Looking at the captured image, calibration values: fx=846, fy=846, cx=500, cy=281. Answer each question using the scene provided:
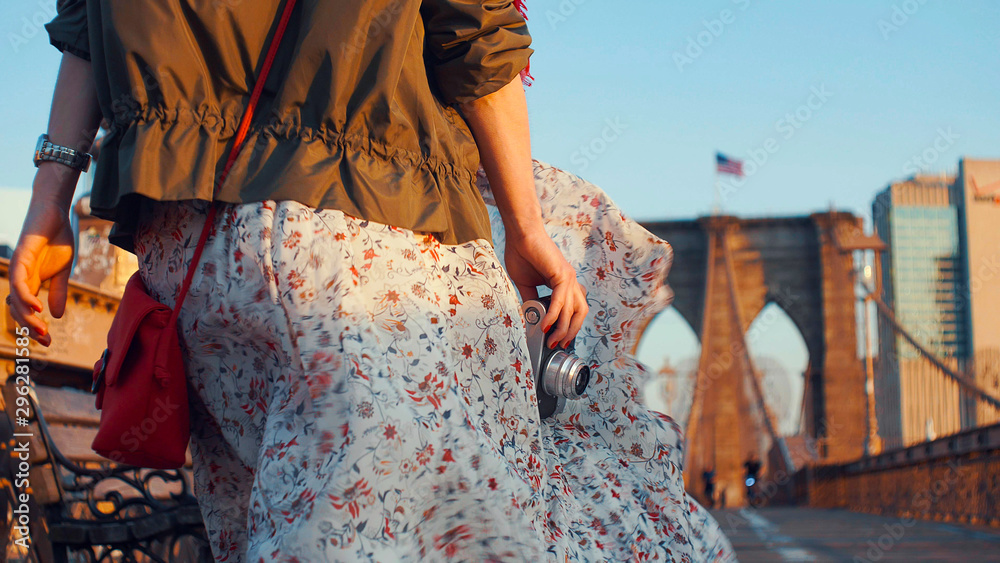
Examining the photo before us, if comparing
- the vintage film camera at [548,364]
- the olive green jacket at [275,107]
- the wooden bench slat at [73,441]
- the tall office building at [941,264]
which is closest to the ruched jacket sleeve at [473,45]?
the olive green jacket at [275,107]

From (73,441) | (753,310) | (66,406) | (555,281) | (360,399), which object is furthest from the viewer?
(753,310)

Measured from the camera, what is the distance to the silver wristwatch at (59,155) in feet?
3.40

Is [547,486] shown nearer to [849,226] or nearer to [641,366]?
[641,366]

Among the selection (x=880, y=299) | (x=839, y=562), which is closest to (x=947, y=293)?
(x=880, y=299)

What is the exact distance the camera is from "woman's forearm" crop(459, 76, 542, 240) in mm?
1087

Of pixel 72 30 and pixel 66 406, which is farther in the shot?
pixel 66 406

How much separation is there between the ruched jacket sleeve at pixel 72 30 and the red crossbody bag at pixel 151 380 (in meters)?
0.27

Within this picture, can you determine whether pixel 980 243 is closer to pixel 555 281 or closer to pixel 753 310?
pixel 753 310

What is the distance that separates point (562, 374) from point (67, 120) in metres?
0.71

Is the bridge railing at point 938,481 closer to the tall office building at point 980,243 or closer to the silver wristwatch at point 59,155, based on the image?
the silver wristwatch at point 59,155

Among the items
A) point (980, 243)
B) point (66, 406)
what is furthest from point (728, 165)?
point (980, 243)

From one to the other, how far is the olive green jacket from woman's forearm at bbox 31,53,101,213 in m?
0.07

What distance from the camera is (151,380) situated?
3.03 feet

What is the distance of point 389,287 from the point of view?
908 millimetres
